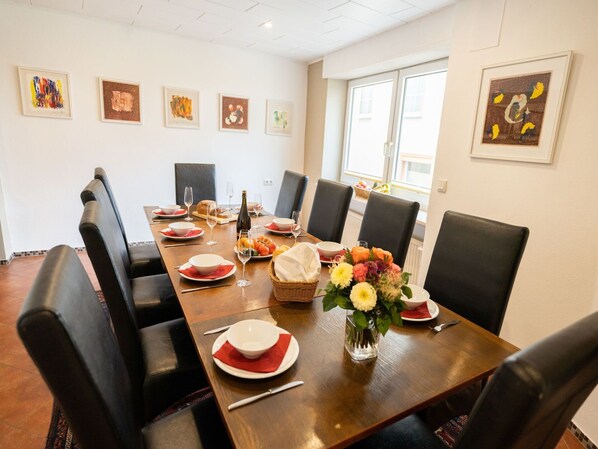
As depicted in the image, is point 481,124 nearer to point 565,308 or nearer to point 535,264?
point 535,264

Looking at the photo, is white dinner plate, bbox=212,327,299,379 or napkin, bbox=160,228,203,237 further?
napkin, bbox=160,228,203,237

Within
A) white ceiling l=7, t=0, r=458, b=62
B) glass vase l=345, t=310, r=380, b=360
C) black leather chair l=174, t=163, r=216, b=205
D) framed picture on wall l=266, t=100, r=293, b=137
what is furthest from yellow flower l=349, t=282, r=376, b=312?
framed picture on wall l=266, t=100, r=293, b=137

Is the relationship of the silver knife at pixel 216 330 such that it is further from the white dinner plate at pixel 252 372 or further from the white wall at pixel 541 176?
the white wall at pixel 541 176

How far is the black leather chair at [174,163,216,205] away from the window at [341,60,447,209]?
71.4 inches

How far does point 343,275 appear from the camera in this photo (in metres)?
0.91

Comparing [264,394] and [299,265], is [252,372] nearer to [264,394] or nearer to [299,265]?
[264,394]

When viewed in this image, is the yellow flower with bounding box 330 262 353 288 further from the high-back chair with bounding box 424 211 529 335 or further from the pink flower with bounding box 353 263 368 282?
the high-back chair with bounding box 424 211 529 335

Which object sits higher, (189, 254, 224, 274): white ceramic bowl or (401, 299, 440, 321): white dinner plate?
(189, 254, 224, 274): white ceramic bowl

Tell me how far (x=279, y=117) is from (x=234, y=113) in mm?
622

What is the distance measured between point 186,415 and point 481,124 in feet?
7.74

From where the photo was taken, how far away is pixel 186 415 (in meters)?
1.03

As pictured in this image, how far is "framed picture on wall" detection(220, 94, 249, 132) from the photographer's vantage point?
4.01 meters

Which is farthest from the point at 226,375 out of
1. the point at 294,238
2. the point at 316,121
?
the point at 316,121

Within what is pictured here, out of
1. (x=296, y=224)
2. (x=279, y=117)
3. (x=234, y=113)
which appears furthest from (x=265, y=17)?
(x=296, y=224)
